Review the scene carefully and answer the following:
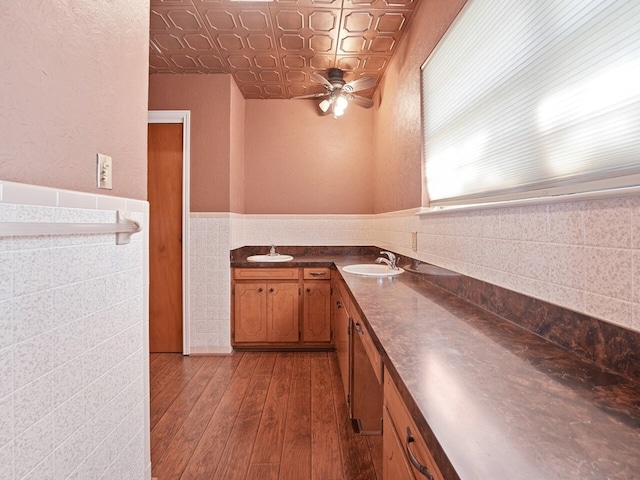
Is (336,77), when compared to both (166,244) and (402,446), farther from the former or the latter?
(402,446)

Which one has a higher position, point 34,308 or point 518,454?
point 34,308

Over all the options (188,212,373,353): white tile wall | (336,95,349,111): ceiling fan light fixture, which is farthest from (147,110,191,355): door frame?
(336,95,349,111): ceiling fan light fixture

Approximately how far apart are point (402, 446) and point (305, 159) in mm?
3248

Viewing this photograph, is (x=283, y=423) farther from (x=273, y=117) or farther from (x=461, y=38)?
(x=273, y=117)

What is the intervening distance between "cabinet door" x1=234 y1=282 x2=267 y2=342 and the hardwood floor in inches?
11.6

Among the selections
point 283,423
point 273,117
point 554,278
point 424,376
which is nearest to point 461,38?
point 554,278

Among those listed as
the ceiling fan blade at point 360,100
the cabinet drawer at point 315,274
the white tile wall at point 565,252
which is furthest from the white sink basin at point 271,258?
the white tile wall at point 565,252

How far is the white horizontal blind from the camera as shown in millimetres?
751

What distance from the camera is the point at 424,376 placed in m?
0.78

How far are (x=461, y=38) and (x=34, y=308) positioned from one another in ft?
6.22

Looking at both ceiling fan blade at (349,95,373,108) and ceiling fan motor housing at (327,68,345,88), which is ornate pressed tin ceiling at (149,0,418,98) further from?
ceiling fan blade at (349,95,373,108)

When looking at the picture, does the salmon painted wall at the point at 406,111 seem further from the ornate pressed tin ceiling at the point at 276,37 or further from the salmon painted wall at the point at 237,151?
the salmon painted wall at the point at 237,151

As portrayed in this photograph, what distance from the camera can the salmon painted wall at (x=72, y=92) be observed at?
0.78m

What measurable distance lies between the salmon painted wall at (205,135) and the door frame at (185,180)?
0.13ft
